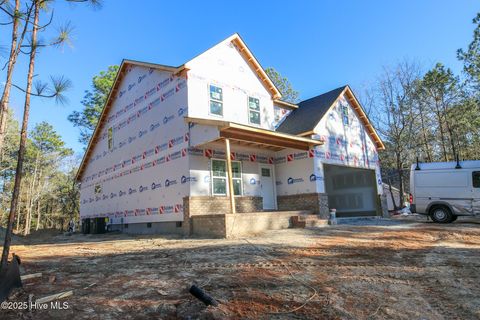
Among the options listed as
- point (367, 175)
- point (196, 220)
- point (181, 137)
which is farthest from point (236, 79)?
point (367, 175)

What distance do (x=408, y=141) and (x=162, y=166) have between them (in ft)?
73.3

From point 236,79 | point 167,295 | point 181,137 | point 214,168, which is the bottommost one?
point 167,295

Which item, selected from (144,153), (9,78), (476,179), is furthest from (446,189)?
(9,78)

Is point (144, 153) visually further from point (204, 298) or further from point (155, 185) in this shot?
point (204, 298)

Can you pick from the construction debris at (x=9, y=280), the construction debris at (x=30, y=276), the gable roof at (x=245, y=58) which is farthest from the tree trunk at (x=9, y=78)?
the gable roof at (x=245, y=58)

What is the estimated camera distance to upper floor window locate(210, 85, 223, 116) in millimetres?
15297

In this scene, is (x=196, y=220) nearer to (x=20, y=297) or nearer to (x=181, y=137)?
(x=181, y=137)

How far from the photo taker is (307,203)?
15602mm

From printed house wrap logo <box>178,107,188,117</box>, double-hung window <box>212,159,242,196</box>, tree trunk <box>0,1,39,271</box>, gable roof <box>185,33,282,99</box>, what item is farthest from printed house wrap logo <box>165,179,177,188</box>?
tree trunk <box>0,1,39,271</box>

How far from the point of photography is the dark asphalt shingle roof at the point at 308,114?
1654 centimetres

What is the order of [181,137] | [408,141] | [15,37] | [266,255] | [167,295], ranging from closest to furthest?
[167,295] → [15,37] → [266,255] → [181,137] → [408,141]

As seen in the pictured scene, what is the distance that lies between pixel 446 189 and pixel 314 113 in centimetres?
732

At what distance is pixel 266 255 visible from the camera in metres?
7.13

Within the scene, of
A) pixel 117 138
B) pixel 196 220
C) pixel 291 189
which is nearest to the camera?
pixel 196 220
